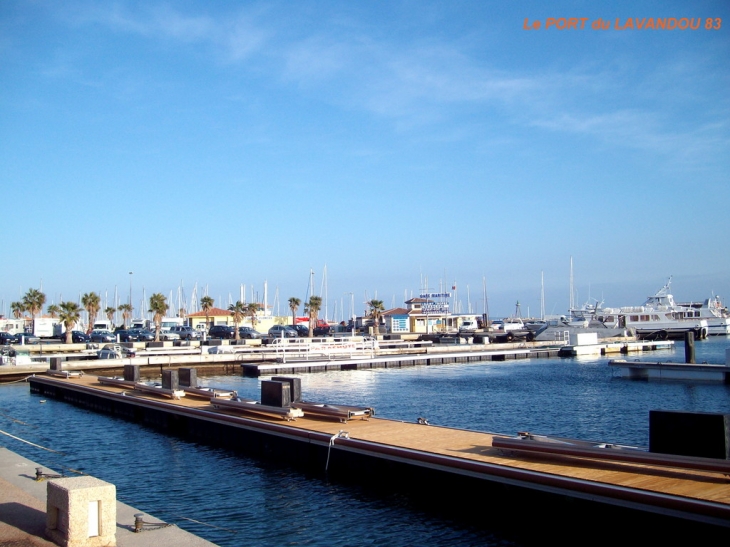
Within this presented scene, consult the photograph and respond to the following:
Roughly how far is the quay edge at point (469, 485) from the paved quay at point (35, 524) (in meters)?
5.98

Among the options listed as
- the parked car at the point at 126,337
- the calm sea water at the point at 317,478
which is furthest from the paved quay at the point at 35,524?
the parked car at the point at 126,337

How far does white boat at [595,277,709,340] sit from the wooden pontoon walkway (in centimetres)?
8659

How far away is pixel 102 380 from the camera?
3319 cm

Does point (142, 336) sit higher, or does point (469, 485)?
point (142, 336)

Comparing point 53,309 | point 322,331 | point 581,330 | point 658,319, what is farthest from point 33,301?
point 658,319

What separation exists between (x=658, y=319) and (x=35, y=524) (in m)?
106

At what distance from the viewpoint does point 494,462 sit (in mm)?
13609

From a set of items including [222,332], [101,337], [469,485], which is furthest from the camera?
[222,332]

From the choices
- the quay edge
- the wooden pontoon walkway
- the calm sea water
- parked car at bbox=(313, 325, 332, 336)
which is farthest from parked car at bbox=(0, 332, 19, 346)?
the quay edge

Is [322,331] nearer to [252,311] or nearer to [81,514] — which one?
[252,311]

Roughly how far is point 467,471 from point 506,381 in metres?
31.2

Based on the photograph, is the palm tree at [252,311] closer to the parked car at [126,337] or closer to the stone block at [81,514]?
the parked car at [126,337]

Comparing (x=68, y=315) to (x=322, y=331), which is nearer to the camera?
(x=68, y=315)

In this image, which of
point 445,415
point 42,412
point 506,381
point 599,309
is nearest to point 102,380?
point 42,412
